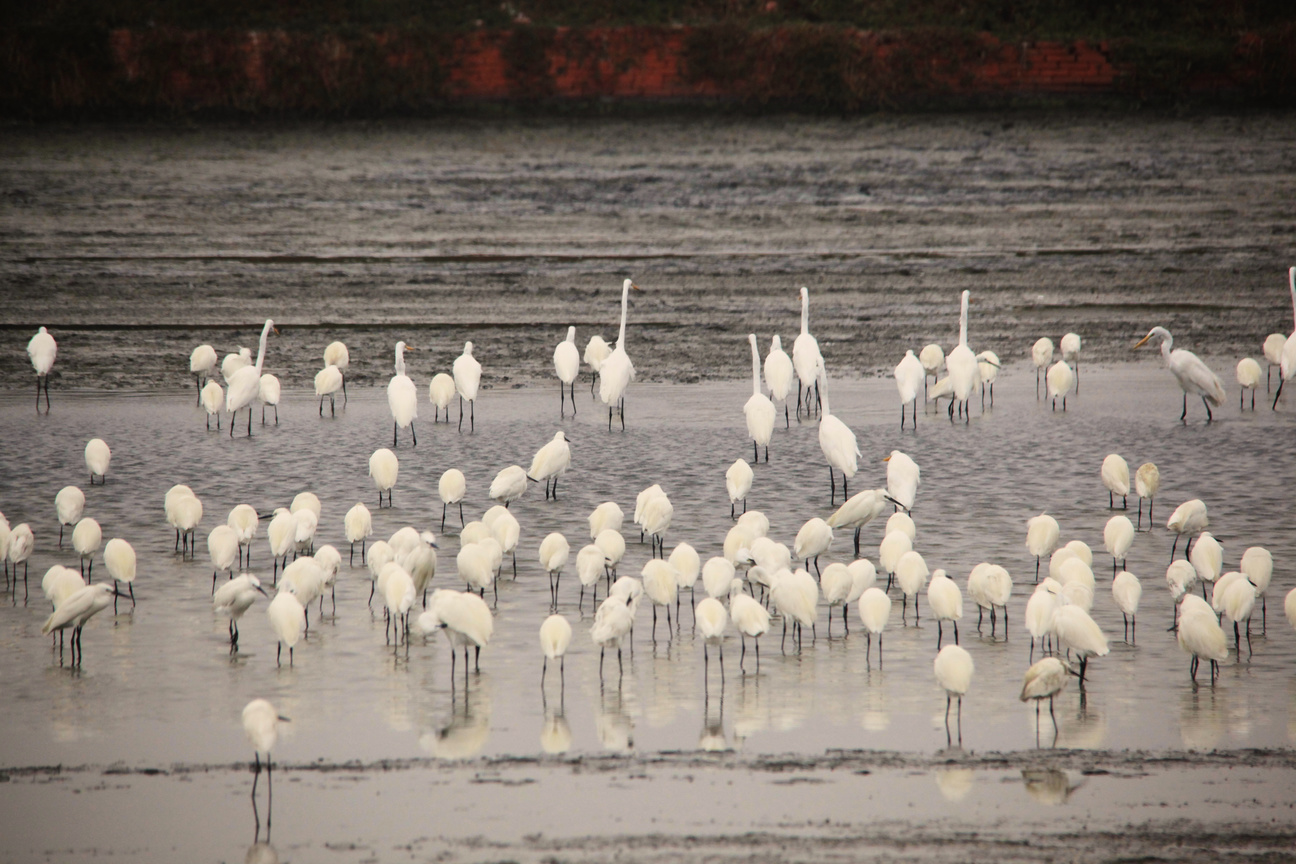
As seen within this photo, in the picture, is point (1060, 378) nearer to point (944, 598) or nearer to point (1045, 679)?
point (944, 598)

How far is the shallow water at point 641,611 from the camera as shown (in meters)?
5.84

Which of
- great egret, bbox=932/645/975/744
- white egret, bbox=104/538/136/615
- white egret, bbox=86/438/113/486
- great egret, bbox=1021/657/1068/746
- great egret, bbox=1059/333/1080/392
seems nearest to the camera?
great egret, bbox=1021/657/1068/746

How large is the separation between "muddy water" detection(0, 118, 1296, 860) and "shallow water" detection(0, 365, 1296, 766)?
0.03 m

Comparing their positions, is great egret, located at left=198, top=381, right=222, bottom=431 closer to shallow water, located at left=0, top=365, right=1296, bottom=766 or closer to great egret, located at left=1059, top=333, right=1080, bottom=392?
shallow water, located at left=0, top=365, right=1296, bottom=766

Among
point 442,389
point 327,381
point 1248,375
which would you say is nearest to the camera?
point 442,389

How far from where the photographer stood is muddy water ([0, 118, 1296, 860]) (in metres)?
5.25

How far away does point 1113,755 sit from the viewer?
550 cm

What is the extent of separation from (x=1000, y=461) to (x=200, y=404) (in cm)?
726

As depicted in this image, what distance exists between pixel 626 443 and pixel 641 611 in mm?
4291

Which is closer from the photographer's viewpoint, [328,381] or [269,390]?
[269,390]

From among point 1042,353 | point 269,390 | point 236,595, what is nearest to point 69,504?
point 236,595

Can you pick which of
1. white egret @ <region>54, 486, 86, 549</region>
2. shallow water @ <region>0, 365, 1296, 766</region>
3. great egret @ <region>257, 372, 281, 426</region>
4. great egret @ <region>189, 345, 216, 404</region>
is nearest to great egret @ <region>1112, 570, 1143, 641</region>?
shallow water @ <region>0, 365, 1296, 766</region>

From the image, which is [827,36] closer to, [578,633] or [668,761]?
[578,633]

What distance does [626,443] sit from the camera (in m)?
11.7
